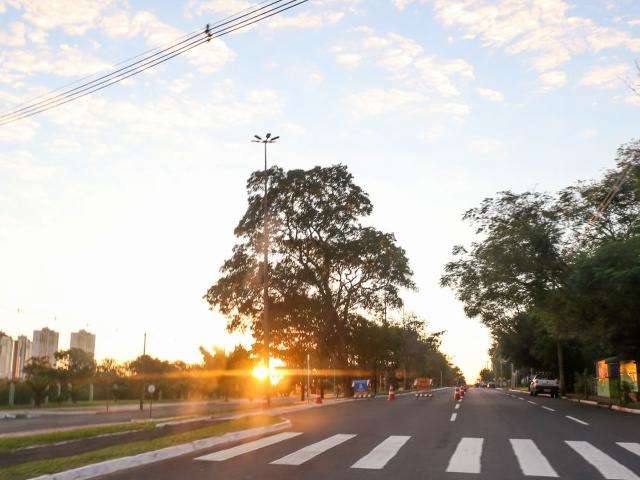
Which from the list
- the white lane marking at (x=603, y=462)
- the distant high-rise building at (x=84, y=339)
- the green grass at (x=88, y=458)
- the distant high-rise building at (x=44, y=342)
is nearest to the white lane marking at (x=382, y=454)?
the white lane marking at (x=603, y=462)

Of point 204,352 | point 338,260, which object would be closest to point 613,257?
point 338,260

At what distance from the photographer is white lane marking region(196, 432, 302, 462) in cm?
1107

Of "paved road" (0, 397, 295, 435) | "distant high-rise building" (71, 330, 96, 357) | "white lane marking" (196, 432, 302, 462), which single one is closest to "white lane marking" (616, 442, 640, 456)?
"white lane marking" (196, 432, 302, 462)

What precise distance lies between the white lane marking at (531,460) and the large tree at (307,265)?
1256 inches

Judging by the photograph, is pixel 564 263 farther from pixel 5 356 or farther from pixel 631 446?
pixel 5 356

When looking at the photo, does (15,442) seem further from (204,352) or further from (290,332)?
(204,352)

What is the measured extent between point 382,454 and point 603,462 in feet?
12.0

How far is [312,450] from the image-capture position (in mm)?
11969

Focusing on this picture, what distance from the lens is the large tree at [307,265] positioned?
44.9 m

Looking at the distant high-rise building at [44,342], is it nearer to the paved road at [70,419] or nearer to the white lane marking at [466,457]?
the paved road at [70,419]

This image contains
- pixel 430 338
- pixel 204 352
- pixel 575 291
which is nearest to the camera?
pixel 575 291

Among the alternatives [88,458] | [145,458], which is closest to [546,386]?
[145,458]

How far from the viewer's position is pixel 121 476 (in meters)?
9.09

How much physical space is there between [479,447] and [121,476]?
685 cm
